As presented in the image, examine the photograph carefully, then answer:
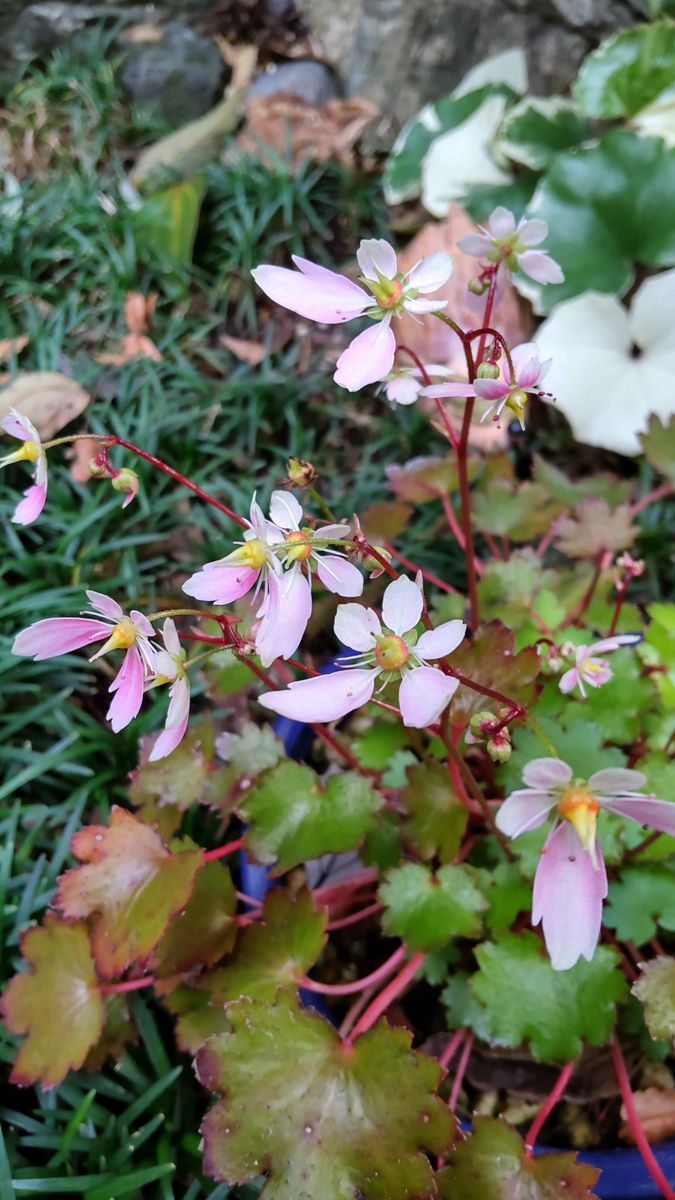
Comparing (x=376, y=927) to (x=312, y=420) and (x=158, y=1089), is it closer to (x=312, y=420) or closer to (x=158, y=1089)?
(x=158, y=1089)

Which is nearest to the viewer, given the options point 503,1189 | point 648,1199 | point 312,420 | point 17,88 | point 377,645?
point 377,645

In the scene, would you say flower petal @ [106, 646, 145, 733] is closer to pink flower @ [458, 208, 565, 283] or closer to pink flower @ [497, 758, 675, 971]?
pink flower @ [497, 758, 675, 971]

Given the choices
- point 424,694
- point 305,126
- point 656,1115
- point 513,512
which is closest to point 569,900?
point 424,694

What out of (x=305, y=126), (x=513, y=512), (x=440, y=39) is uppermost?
(x=440, y=39)

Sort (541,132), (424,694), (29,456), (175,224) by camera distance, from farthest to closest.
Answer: (175,224), (541,132), (29,456), (424,694)

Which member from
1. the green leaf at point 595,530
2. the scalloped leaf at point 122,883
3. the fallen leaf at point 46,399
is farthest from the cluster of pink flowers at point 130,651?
the fallen leaf at point 46,399

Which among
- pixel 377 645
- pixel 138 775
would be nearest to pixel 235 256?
pixel 138 775

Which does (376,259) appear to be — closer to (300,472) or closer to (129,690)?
(300,472)

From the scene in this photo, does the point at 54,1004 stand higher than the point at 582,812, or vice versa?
the point at 582,812
